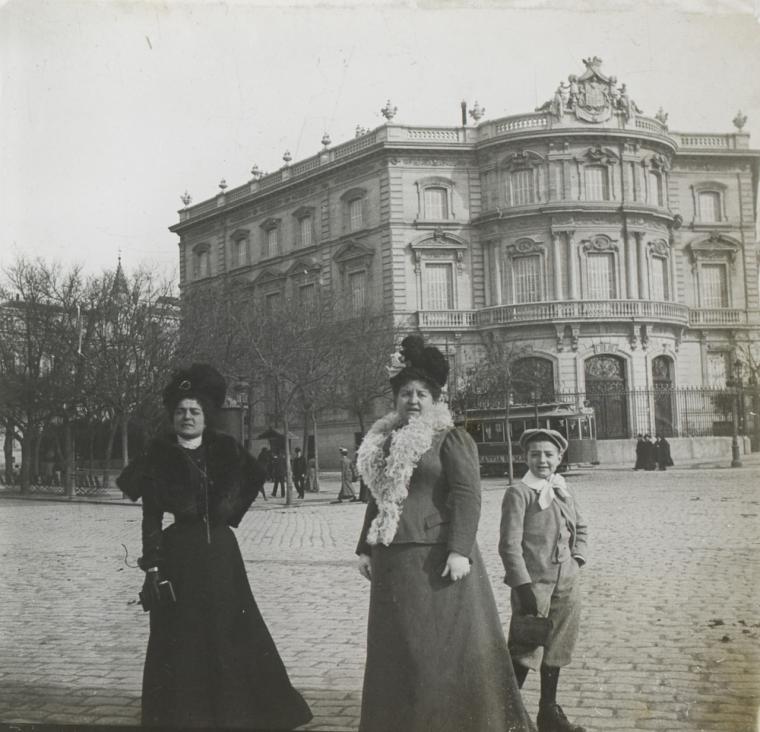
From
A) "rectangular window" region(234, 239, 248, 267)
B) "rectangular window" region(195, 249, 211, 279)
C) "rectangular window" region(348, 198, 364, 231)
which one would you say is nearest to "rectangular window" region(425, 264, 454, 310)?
"rectangular window" region(348, 198, 364, 231)

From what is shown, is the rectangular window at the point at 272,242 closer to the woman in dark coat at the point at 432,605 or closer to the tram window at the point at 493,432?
the tram window at the point at 493,432

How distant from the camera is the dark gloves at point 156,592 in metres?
4.49

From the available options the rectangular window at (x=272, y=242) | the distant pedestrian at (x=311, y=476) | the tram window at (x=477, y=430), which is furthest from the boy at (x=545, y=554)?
the tram window at (x=477, y=430)

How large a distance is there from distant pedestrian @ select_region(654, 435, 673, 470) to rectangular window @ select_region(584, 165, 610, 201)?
35.3ft

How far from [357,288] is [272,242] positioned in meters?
13.5

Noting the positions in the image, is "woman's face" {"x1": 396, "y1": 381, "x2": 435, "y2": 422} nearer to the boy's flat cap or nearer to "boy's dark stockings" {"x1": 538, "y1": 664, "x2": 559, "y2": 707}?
the boy's flat cap

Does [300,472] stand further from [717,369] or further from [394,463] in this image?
[717,369]

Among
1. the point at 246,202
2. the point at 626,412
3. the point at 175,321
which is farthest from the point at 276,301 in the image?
the point at 626,412

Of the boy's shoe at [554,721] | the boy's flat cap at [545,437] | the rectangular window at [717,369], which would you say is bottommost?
the boy's shoe at [554,721]

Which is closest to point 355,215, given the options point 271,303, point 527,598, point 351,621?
point 271,303

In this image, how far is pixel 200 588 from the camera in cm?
458

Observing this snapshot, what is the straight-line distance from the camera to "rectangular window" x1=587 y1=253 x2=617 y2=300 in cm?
3581

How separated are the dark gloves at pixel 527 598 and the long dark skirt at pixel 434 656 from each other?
0.34m

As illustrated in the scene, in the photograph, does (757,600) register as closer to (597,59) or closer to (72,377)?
(597,59)
